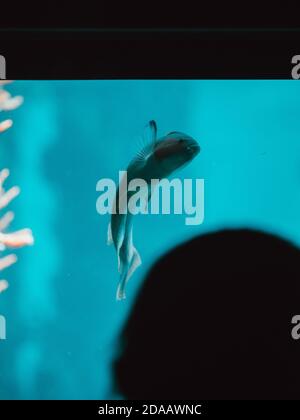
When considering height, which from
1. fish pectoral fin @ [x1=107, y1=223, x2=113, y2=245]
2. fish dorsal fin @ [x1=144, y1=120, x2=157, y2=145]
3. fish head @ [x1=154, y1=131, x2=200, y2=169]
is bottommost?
fish pectoral fin @ [x1=107, y1=223, x2=113, y2=245]

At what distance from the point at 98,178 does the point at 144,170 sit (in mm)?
193

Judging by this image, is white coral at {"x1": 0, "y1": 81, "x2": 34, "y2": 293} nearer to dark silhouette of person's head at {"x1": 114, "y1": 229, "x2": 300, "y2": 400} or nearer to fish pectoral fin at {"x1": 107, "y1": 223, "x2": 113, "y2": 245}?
fish pectoral fin at {"x1": 107, "y1": 223, "x2": 113, "y2": 245}

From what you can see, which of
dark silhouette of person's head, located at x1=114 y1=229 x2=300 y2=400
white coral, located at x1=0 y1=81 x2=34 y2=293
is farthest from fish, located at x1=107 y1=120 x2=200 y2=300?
white coral, located at x1=0 y1=81 x2=34 y2=293

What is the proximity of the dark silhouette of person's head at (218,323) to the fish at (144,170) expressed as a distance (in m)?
0.11

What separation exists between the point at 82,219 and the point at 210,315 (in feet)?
2.17

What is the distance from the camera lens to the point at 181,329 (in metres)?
2.47

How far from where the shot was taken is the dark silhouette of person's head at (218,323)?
2.46m

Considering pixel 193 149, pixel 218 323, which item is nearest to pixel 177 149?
pixel 193 149

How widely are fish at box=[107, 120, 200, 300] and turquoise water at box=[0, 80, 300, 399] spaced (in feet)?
0.10

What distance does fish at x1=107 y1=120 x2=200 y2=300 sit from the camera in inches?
96.8

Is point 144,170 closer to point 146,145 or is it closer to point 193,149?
point 146,145

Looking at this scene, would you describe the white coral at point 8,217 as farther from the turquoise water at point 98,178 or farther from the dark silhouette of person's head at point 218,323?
the dark silhouette of person's head at point 218,323
